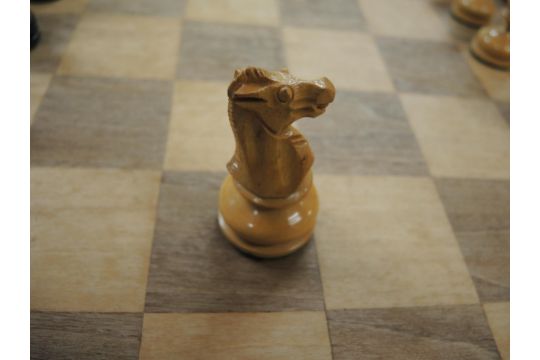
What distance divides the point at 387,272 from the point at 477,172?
0.57m

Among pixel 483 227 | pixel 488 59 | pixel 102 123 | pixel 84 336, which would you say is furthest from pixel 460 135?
pixel 84 336

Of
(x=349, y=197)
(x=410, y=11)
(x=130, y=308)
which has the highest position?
(x=410, y=11)

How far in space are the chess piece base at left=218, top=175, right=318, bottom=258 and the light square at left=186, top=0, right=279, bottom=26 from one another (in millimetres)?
1112

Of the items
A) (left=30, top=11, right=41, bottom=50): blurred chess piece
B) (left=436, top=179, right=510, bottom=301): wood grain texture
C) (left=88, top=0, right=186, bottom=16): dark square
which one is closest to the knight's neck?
(left=436, top=179, right=510, bottom=301): wood grain texture

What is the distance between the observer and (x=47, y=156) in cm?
128

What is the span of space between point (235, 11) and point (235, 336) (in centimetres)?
155

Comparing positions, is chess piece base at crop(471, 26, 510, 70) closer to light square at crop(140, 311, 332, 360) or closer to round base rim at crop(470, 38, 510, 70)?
round base rim at crop(470, 38, 510, 70)

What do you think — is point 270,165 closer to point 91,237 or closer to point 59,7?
point 91,237

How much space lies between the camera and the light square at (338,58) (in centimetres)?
172

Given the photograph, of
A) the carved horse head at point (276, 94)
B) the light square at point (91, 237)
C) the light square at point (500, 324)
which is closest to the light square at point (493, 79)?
the light square at point (500, 324)

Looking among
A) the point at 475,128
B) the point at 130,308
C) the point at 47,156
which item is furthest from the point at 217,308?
the point at 475,128

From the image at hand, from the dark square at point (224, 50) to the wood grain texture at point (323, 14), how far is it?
0.56 feet

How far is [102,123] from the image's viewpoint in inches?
55.3

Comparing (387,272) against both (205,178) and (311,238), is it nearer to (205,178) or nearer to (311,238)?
(311,238)
